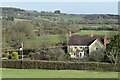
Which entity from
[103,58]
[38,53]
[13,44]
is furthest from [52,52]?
[13,44]

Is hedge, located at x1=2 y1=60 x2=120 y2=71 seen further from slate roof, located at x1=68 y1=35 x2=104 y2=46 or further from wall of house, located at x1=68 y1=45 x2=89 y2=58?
slate roof, located at x1=68 y1=35 x2=104 y2=46

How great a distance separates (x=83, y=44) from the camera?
133ft

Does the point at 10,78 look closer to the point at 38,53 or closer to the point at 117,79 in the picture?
the point at 117,79

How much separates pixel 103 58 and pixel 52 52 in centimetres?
508

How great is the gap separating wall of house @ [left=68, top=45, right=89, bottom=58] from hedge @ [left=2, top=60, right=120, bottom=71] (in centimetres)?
1091

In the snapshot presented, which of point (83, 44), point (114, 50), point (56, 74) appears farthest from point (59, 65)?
point (83, 44)

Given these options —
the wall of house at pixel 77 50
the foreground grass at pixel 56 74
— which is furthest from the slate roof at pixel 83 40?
the foreground grass at pixel 56 74

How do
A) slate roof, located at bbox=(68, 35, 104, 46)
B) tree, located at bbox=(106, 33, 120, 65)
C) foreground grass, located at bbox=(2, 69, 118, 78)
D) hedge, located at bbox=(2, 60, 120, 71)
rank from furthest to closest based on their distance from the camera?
slate roof, located at bbox=(68, 35, 104, 46), tree, located at bbox=(106, 33, 120, 65), hedge, located at bbox=(2, 60, 120, 71), foreground grass, located at bbox=(2, 69, 118, 78)

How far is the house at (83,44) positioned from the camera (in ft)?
127

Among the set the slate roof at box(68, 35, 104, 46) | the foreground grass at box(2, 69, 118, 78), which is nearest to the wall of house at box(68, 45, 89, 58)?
the slate roof at box(68, 35, 104, 46)

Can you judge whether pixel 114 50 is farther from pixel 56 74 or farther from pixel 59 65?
pixel 56 74

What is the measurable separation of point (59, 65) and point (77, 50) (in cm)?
1252

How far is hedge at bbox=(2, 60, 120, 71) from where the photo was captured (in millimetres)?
26188

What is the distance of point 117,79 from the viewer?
1933 cm
